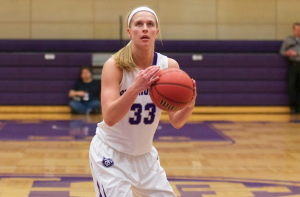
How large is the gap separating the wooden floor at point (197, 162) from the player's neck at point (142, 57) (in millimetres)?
1742

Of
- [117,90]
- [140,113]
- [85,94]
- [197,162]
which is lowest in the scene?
[197,162]

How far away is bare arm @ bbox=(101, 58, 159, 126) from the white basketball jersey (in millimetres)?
88

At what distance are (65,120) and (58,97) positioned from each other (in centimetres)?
152

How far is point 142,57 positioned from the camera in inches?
133

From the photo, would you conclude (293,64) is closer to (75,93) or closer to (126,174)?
(75,93)

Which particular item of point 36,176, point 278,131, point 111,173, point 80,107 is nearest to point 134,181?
point 111,173

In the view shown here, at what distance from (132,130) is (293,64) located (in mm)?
9379

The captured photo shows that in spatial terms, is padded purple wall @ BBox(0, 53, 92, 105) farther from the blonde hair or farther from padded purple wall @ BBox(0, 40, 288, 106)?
the blonde hair

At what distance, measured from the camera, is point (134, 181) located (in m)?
3.31

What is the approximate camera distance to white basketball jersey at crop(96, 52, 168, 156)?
10.9 feet

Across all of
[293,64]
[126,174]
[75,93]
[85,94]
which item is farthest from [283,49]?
[126,174]

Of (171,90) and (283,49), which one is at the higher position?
(283,49)

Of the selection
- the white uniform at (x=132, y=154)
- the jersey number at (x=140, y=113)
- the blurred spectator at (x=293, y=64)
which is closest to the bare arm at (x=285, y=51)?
the blurred spectator at (x=293, y=64)

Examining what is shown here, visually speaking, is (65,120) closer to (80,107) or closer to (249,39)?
(80,107)
